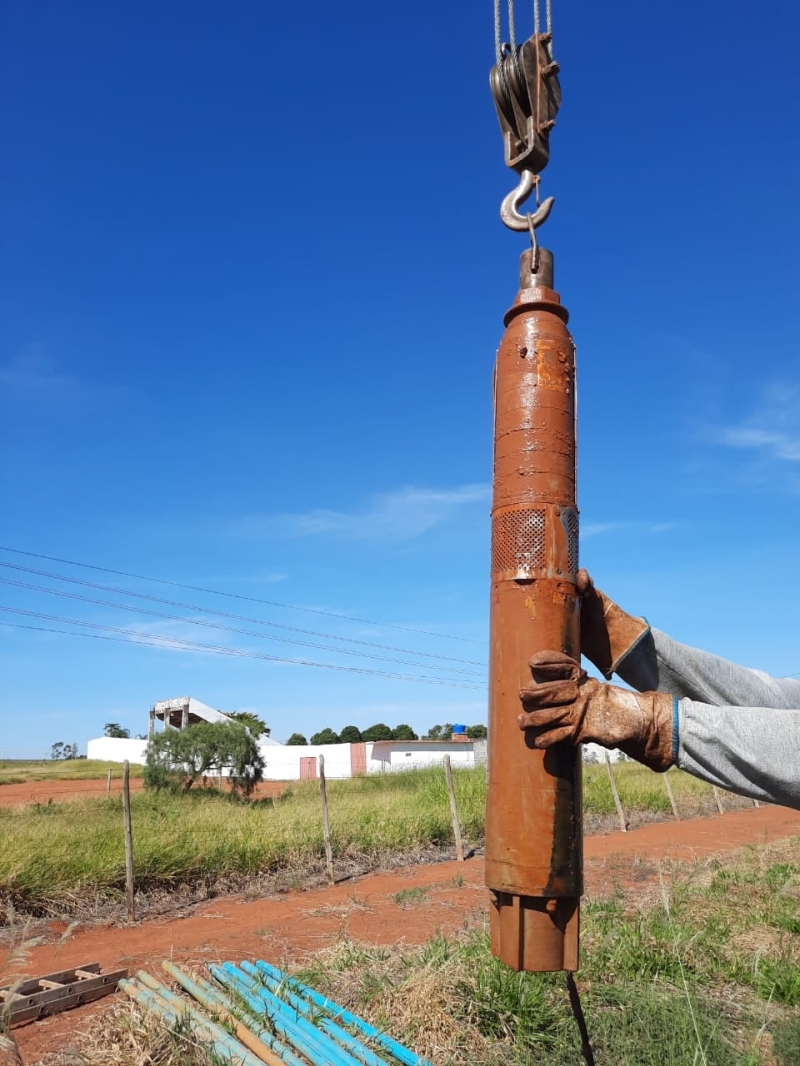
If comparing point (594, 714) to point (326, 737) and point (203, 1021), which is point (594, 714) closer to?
point (203, 1021)

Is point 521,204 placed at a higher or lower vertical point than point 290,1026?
higher

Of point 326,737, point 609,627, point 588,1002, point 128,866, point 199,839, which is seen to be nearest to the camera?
point 609,627

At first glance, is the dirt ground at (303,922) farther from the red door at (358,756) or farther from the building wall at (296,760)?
the building wall at (296,760)

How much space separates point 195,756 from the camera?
1938 cm

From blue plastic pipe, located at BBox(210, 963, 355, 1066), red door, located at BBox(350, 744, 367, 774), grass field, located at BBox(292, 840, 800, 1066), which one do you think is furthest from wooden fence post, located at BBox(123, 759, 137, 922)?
red door, located at BBox(350, 744, 367, 774)

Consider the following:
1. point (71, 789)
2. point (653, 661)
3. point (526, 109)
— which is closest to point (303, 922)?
point (653, 661)

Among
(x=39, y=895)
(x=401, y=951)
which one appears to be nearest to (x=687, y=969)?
(x=401, y=951)

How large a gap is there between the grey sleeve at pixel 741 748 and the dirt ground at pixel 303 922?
4977mm

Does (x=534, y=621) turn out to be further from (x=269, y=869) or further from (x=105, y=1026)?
(x=269, y=869)

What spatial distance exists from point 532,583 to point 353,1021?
3290 millimetres

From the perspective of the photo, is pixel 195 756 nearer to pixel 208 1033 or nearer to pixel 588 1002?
pixel 208 1033

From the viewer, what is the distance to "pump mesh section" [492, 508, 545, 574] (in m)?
2.51

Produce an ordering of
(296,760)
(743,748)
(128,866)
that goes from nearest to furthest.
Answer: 1. (743,748)
2. (128,866)
3. (296,760)

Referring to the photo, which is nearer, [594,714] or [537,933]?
[594,714]
